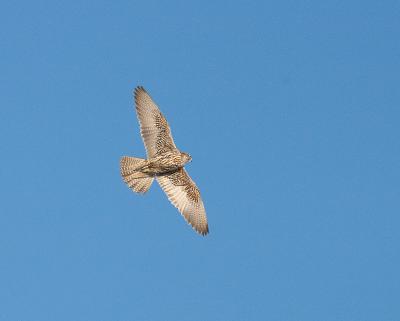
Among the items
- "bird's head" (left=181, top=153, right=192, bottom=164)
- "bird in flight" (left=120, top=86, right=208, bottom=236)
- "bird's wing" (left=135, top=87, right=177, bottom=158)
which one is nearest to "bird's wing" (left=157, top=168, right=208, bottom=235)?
"bird in flight" (left=120, top=86, right=208, bottom=236)

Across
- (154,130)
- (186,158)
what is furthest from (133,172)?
(186,158)

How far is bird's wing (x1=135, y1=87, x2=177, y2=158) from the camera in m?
30.1

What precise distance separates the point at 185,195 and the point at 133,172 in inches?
80.1

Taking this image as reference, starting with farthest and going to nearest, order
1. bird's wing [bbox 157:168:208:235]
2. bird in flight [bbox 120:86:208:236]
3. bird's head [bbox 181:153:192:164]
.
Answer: bird's wing [bbox 157:168:208:235]
bird's head [bbox 181:153:192:164]
bird in flight [bbox 120:86:208:236]

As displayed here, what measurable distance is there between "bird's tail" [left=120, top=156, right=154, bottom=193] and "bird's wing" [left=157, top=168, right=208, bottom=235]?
3.34ft

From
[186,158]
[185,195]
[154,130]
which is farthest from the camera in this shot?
[185,195]

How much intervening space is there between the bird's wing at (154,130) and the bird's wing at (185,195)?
45.5 inches

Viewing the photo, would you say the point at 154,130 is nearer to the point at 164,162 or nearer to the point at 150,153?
the point at 150,153

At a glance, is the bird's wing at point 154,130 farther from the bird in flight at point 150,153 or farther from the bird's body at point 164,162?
the bird's body at point 164,162

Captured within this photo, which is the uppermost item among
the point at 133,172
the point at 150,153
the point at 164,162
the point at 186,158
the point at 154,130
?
the point at 154,130

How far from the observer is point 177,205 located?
31.2 m

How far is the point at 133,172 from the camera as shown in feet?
99.5

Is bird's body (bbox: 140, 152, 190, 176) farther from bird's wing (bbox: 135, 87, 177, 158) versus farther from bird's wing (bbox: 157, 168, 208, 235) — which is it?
bird's wing (bbox: 157, 168, 208, 235)

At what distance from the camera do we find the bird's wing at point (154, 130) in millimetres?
30125
